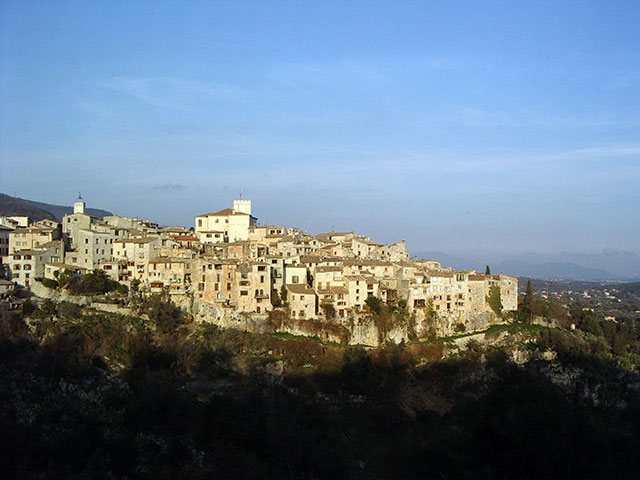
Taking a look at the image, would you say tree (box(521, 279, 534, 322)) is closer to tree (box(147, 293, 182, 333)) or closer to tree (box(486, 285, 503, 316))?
tree (box(486, 285, 503, 316))

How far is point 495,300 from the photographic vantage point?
34812mm

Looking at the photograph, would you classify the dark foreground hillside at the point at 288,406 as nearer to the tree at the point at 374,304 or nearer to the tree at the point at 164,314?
the tree at the point at 164,314

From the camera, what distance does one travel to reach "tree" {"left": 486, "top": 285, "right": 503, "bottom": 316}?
1361 inches

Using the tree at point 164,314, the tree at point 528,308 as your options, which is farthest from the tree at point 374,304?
the tree at point 528,308

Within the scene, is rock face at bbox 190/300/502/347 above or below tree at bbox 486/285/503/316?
below

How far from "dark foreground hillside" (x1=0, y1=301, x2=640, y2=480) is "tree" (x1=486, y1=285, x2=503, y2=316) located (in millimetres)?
1883

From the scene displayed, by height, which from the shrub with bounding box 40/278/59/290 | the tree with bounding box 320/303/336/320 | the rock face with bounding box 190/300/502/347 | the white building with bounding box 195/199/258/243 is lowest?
the rock face with bounding box 190/300/502/347

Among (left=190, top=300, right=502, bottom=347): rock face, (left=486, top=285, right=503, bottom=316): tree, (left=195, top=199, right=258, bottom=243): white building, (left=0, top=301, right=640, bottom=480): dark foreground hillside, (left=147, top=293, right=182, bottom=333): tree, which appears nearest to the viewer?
(left=0, top=301, right=640, bottom=480): dark foreground hillside

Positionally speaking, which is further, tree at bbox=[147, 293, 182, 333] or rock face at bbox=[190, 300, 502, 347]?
rock face at bbox=[190, 300, 502, 347]

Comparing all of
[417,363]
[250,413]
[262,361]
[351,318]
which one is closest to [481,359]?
[417,363]

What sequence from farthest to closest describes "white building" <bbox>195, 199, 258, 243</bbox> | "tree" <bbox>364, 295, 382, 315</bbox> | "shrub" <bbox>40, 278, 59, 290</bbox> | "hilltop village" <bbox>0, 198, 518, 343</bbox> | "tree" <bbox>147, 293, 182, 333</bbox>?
1. "white building" <bbox>195, 199, 258, 243</bbox>
2. "tree" <bbox>364, 295, 382, 315</bbox>
3. "shrub" <bbox>40, 278, 59, 290</bbox>
4. "hilltop village" <bbox>0, 198, 518, 343</bbox>
5. "tree" <bbox>147, 293, 182, 333</bbox>

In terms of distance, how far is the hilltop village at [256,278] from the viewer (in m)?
29.2

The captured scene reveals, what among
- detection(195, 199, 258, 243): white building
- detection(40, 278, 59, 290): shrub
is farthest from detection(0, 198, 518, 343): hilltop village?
detection(195, 199, 258, 243): white building

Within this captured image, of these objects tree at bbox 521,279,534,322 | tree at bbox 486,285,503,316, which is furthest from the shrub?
tree at bbox 521,279,534,322
